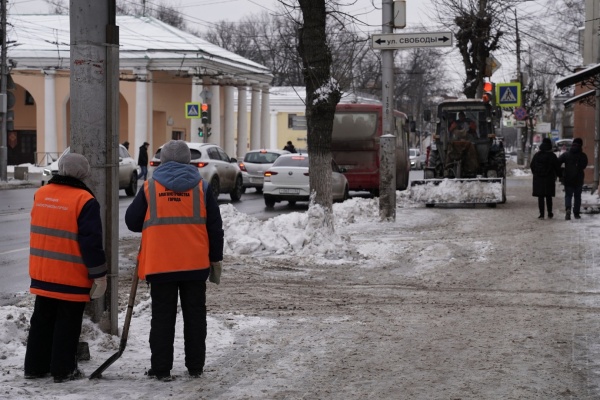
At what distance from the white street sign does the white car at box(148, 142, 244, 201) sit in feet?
29.7

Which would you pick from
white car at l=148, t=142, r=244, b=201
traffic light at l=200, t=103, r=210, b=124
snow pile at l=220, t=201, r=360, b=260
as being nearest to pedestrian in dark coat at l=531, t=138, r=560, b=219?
snow pile at l=220, t=201, r=360, b=260

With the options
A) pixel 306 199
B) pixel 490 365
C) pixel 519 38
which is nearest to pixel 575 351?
pixel 490 365

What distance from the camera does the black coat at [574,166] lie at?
1953cm

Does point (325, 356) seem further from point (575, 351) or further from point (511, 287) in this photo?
point (511, 287)

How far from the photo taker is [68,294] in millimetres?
6562

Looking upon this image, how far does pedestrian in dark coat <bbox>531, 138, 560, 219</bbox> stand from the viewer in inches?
784

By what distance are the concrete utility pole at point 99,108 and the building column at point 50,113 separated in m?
43.1

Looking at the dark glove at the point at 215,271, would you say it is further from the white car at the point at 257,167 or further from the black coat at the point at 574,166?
the white car at the point at 257,167

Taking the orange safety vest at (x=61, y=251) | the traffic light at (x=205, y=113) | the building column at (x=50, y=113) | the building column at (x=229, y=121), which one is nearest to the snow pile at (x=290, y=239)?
the orange safety vest at (x=61, y=251)

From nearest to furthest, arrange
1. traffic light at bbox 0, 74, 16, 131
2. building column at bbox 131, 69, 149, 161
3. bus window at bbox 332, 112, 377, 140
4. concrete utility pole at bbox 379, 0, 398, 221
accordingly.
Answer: concrete utility pole at bbox 379, 0, 398, 221 < bus window at bbox 332, 112, 377, 140 < traffic light at bbox 0, 74, 16, 131 < building column at bbox 131, 69, 149, 161

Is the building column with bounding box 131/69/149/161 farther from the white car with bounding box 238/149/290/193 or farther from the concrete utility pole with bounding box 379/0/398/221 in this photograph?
the concrete utility pole with bounding box 379/0/398/221

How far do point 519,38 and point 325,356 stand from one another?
38.9 m

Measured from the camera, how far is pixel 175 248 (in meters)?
6.71

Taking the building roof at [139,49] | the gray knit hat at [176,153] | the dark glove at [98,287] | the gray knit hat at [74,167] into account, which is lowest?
the dark glove at [98,287]
